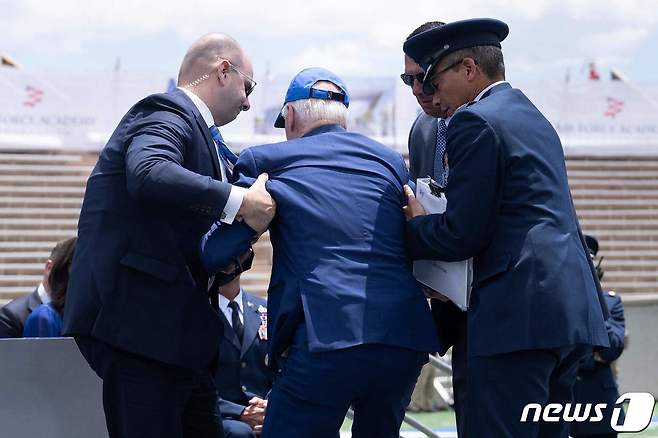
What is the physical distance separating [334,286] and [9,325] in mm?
2668

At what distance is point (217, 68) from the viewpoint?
3449 millimetres

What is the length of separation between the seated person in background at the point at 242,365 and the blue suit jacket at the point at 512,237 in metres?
1.99

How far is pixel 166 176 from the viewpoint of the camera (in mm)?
3002

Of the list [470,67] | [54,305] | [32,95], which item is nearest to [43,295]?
[54,305]

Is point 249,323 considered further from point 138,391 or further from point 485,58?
point 485,58

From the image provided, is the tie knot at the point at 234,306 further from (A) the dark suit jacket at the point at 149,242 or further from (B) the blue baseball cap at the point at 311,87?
(B) the blue baseball cap at the point at 311,87

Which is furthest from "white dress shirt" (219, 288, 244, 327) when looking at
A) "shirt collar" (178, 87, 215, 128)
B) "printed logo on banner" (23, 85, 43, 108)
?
"printed logo on banner" (23, 85, 43, 108)

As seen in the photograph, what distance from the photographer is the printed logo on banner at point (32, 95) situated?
19.2 meters

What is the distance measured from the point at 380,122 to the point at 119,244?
1679 cm

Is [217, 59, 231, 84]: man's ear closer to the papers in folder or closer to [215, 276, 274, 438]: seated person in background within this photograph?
the papers in folder

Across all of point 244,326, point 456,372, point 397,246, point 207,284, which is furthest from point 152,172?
point 244,326

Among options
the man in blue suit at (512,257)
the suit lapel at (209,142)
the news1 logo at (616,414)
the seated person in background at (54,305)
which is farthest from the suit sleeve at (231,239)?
the seated person in background at (54,305)

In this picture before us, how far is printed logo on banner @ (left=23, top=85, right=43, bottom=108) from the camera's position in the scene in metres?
19.2

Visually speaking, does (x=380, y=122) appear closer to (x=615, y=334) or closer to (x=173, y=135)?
(x=615, y=334)
